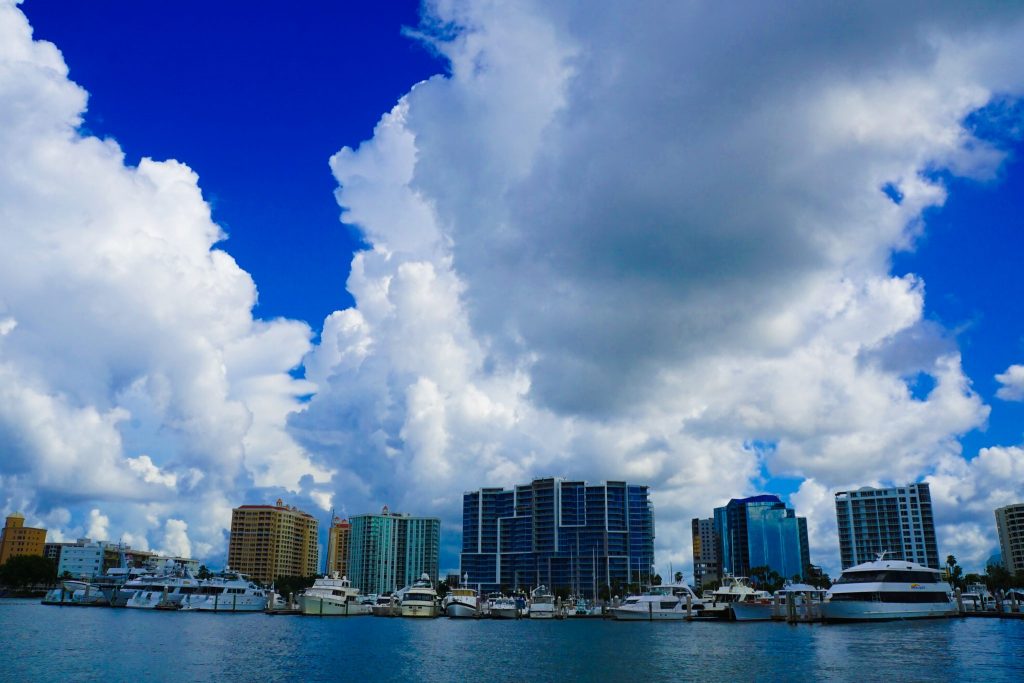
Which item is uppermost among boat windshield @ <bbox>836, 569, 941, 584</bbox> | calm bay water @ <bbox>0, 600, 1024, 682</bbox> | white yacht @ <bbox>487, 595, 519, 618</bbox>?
boat windshield @ <bbox>836, 569, 941, 584</bbox>

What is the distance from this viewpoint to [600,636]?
103500mm

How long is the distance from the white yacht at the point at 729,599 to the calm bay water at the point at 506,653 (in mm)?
24040

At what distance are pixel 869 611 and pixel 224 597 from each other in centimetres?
11981

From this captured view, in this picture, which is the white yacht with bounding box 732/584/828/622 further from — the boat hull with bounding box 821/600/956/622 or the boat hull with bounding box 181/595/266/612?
the boat hull with bounding box 181/595/266/612

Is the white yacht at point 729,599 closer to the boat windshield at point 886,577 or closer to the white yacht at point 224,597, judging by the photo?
the boat windshield at point 886,577

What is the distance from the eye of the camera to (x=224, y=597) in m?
160

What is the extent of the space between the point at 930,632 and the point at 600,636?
3864 centimetres

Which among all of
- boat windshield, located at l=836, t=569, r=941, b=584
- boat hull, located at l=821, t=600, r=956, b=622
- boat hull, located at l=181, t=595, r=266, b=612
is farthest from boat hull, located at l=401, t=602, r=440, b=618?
boat windshield, located at l=836, t=569, r=941, b=584

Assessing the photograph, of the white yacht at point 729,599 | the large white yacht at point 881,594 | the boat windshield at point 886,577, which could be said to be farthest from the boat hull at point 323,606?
the boat windshield at point 886,577

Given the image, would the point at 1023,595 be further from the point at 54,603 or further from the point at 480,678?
the point at 54,603

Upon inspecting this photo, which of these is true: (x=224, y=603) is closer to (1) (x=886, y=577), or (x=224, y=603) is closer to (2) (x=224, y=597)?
(2) (x=224, y=597)

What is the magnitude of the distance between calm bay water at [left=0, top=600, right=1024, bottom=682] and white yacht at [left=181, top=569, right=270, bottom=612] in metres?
47.1

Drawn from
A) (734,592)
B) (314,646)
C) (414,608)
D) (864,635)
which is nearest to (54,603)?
(414,608)

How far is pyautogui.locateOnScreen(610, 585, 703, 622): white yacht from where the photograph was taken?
137 meters
